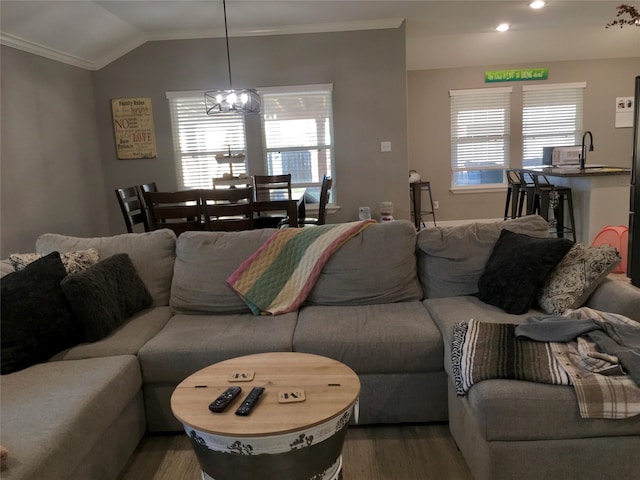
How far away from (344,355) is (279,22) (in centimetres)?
428

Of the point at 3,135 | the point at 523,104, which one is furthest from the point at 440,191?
the point at 3,135

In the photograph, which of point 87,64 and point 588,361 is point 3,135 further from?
point 588,361

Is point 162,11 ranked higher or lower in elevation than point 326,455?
higher

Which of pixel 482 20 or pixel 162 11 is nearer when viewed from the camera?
pixel 162 11

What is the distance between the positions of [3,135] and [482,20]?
16.7 feet

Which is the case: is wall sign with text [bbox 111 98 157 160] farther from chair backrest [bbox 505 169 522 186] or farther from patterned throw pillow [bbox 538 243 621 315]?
patterned throw pillow [bbox 538 243 621 315]

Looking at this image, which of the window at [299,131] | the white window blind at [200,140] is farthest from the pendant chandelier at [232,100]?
the white window blind at [200,140]

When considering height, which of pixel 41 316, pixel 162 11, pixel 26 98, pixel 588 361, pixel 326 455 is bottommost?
pixel 326 455

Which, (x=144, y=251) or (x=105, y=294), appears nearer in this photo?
(x=105, y=294)

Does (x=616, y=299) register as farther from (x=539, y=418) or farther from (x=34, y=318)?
(x=34, y=318)

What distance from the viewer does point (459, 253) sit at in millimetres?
2586

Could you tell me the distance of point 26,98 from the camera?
13.8ft

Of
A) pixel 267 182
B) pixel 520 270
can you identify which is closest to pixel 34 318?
pixel 520 270

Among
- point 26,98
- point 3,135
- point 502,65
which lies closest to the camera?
point 3,135
